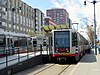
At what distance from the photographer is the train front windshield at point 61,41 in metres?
26.8

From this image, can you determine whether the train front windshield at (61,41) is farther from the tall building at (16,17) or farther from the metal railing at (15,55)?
the tall building at (16,17)

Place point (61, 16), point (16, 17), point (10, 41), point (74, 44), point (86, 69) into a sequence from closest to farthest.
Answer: point (86, 69)
point (74, 44)
point (10, 41)
point (61, 16)
point (16, 17)

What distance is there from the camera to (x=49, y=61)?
28953 millimetres

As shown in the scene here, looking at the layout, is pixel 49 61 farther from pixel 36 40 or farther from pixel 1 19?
pixel 1 19

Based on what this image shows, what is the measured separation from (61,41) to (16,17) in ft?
256

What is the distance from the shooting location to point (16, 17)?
103438mm

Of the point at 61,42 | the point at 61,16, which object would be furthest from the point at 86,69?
the point at 61,16

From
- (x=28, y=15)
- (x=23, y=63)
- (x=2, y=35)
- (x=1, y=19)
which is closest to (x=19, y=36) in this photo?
(x=2, y=35)

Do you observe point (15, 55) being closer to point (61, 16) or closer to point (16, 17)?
point (61, 16)

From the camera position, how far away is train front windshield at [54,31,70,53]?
1055 inches

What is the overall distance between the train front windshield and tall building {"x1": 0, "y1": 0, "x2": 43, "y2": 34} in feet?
163

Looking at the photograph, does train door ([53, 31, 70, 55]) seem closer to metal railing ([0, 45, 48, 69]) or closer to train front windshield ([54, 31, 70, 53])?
train front windshield ([54, 31, 70, 53])

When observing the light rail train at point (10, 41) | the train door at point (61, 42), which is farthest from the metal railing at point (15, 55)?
the train door at point (61, 42)

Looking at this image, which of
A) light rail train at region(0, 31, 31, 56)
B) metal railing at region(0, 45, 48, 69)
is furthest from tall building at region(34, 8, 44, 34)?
metal railing at region(0, 45, 48, 69)
